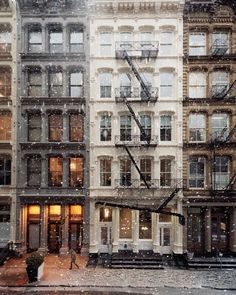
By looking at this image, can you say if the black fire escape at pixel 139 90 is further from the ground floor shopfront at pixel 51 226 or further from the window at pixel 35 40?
the window at pixel 35 40

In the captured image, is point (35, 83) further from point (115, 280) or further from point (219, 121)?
point (115, 280)

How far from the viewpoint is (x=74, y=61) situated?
28484 millimetres

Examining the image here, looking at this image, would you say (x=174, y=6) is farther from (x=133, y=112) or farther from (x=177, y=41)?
(x=133, y=112)

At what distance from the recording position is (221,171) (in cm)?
2828

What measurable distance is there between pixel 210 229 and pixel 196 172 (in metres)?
4.36

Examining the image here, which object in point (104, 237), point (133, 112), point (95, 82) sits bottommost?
point (104, 237)

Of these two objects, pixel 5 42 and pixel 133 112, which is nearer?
pixel 133 112

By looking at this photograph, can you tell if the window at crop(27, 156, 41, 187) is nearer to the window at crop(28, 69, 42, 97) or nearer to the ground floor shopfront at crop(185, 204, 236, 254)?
the window at crop(28, 69, 42, 97)

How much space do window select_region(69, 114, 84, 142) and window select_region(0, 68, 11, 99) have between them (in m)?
5.33

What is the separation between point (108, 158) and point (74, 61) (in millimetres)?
7833

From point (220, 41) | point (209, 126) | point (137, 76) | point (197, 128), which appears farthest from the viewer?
point (197, 128)

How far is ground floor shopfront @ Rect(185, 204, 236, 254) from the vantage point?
91.2ft

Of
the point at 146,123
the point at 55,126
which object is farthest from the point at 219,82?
the point at 55,126

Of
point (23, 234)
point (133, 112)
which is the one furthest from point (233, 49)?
point (23, 234)
